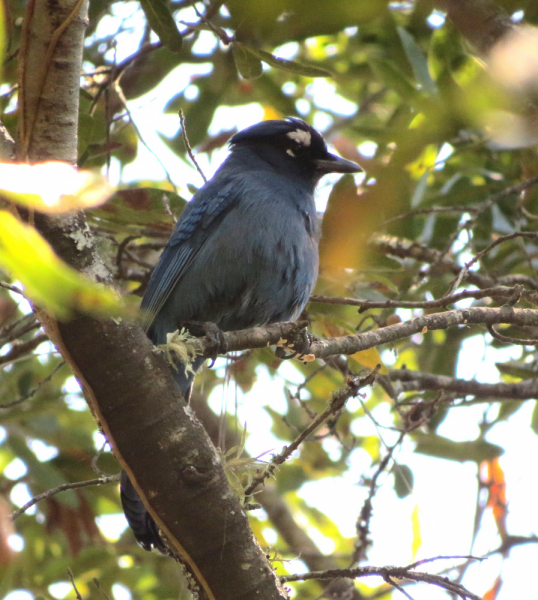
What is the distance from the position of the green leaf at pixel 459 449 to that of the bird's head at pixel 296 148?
1.95m

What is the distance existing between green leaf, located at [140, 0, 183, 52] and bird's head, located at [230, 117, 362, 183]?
4.46 ft

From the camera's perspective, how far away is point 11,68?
401cm

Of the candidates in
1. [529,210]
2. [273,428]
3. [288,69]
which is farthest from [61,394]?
[529,210]

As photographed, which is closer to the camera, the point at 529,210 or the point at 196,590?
the point at 196,590

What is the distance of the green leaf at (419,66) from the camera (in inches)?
175

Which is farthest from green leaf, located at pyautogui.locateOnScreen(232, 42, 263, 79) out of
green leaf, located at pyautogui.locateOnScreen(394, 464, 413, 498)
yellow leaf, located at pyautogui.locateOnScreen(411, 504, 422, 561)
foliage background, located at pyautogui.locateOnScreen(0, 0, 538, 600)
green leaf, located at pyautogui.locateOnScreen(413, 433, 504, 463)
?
green leaf, located at pyautogui.locateOnScreen(394, 464, 413, 498)

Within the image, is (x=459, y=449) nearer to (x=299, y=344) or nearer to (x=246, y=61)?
(x=299, y=344)

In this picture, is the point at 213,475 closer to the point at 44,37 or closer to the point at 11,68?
the point at 44,37

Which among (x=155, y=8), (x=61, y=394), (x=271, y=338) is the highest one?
(x=155, y=8)

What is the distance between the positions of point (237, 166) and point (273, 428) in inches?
91.1

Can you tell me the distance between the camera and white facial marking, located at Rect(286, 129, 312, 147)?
502 cm

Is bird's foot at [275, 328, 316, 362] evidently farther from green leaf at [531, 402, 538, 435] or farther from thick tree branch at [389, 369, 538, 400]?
green leaf at [531, 402, 538, 435]

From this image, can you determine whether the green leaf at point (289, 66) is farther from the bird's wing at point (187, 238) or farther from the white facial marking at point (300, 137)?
the white facial marking at point (300, 137)

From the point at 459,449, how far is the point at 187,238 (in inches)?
94.4
